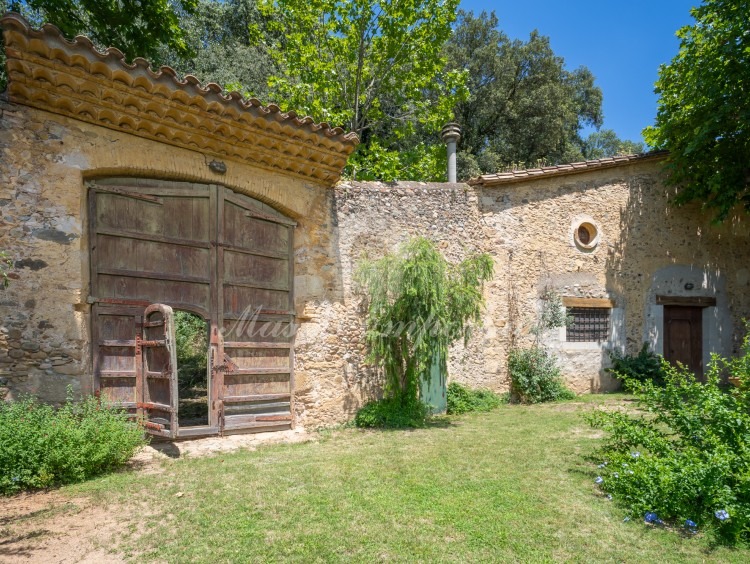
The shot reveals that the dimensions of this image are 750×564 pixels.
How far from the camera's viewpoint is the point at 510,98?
22047mm

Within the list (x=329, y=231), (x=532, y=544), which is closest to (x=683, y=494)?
(x=532, y=544)

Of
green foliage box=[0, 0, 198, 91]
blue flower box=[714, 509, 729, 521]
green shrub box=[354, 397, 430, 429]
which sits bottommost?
green shrub box=[354, 397, 430, 429]

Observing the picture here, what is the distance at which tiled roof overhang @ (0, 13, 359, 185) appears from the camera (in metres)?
4.29

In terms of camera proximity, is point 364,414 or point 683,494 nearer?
point 683,494

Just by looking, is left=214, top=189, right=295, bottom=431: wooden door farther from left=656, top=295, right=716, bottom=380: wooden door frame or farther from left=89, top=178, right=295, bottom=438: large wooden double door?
left=656, top=295, right=716, bottom=380: wooden door frame

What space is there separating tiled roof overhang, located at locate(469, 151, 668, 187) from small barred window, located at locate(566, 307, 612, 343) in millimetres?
2790

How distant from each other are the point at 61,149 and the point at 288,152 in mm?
2507

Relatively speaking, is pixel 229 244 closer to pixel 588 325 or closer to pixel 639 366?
pixel 588 325

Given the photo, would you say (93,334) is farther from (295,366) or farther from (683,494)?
(683,494)

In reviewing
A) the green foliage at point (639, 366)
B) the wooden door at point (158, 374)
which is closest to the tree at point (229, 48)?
the wooden door at point (158, 374)

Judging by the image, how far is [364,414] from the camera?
695 cm

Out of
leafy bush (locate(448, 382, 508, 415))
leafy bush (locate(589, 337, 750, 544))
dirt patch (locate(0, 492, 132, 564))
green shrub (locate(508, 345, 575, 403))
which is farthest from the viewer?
green shrub (locate(508, 345, 575, 403))

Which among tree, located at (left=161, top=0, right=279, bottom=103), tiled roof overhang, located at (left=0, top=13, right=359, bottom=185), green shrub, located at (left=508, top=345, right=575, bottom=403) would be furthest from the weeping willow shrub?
tree, located at (left=161, top=0, right=279, bottom=103)

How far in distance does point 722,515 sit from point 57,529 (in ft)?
15.3
